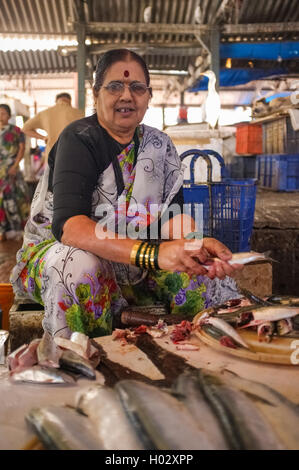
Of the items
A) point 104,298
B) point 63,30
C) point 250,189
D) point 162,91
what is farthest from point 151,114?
point 104,298

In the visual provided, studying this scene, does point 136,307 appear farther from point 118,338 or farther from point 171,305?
point 118,338

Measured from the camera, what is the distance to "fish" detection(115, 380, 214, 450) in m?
1.09

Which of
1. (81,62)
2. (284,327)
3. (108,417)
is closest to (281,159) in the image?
(81,62)

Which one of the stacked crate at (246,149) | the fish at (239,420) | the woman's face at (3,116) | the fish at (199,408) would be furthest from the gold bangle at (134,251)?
the stacked crate at (246,149)

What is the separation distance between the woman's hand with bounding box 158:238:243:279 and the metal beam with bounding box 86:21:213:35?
25.8ft

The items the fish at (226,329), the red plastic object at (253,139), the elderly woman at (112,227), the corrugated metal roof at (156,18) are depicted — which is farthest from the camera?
the red plastic object at (253,139)

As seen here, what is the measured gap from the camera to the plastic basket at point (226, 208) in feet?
12.1

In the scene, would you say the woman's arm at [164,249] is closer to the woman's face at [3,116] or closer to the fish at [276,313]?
the fish at [276,313]

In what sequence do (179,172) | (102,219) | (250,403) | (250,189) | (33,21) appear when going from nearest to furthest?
(250,403), (102,219), (179,172), (250,189), (33,21)

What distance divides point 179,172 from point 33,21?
27.2 ft

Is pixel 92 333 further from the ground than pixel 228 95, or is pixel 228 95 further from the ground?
pixel 228 95

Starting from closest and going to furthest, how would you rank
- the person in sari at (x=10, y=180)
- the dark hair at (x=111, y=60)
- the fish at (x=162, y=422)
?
1. the fish at (x=162, y=422)
2. the dark hair at (x=111, y=60)
3. the person in sari at (x=10, y=180)

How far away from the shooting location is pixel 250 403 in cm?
125

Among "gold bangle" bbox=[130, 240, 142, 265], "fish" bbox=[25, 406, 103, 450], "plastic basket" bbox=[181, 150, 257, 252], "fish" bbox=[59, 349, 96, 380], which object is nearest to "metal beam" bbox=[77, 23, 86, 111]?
"plastic basket" bbox=[181, 150, 257, 252]
